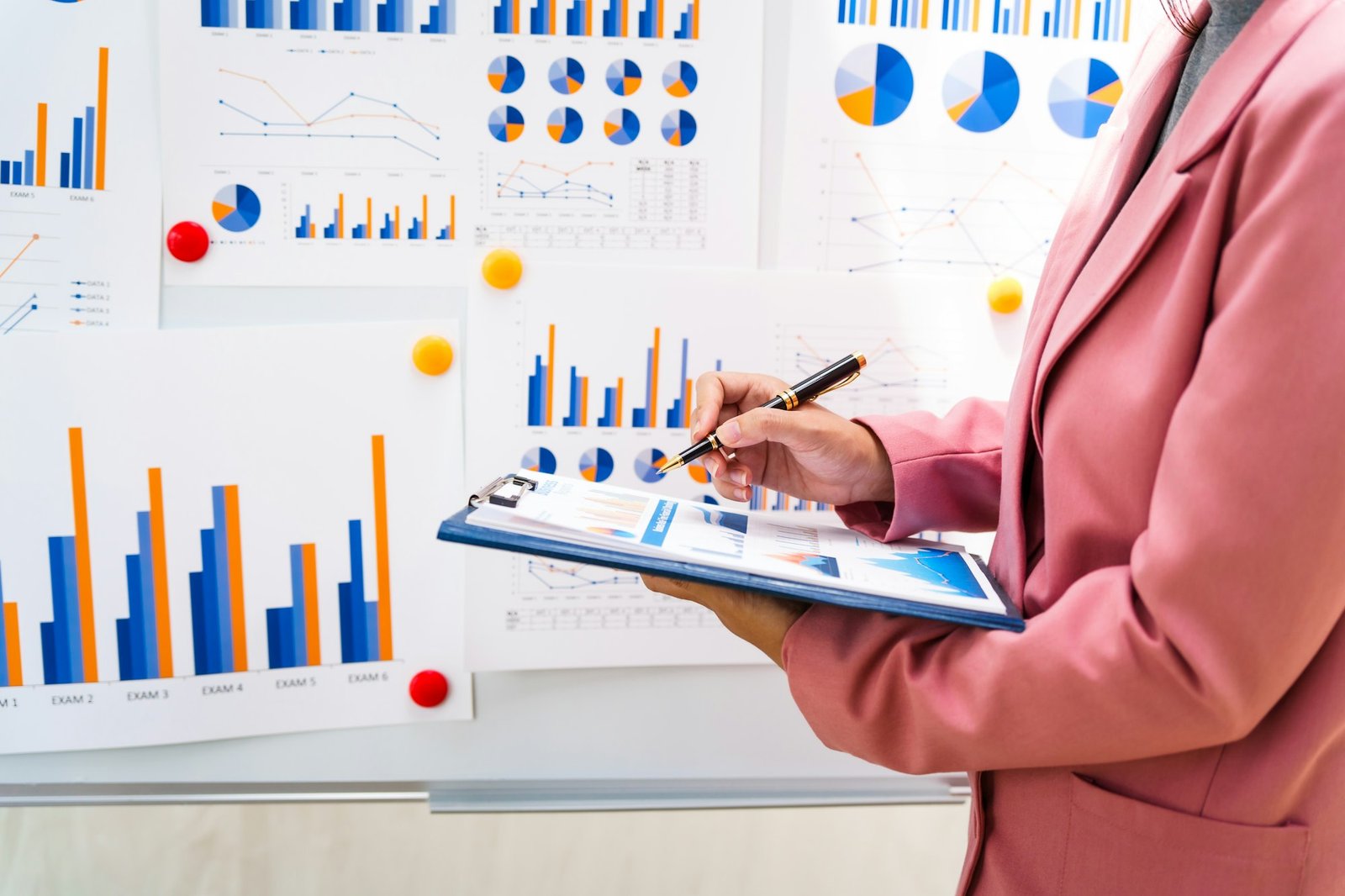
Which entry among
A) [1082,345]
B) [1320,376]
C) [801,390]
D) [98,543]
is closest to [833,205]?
[801,390]

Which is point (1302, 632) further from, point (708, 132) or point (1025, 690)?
point (708, 132)

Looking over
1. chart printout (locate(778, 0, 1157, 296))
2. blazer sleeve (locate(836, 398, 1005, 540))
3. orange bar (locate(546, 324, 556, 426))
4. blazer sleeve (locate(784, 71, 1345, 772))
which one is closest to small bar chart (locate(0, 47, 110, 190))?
orange bar (locate(546, 324, 556, 426))

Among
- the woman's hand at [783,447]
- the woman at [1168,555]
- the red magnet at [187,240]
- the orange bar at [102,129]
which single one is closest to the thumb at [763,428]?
the woman's hand at [783,447]

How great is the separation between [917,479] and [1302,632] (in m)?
0.31

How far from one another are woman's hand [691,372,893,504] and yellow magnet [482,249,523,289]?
0.28 metres

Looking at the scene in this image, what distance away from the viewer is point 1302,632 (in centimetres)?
43

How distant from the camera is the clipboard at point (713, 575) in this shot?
50 centimetres

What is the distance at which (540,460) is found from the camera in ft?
3.20

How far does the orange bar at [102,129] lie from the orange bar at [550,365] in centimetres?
47

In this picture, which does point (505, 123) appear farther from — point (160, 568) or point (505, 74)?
point (160, 568)

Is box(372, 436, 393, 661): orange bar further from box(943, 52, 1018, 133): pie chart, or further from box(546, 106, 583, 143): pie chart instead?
box(943, 52, 1018, 133): pie chart

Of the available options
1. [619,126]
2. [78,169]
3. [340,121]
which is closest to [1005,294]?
[619,126]

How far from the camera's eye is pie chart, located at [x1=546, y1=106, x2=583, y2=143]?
3.06 ft

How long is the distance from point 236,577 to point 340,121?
49 cm
